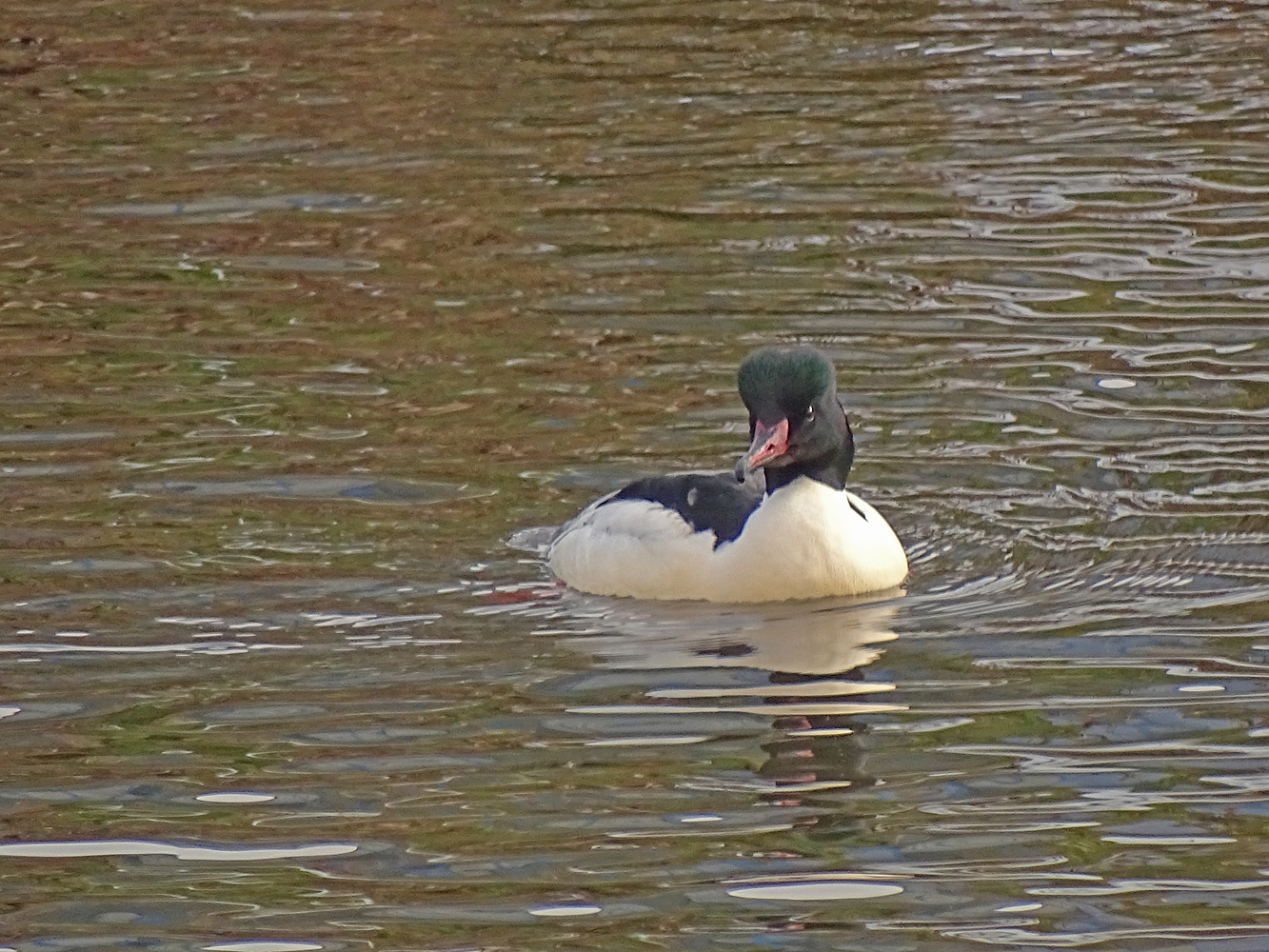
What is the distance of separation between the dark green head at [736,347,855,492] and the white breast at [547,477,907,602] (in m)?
0.17

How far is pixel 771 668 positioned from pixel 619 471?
2.52m

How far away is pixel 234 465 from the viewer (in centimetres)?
1199

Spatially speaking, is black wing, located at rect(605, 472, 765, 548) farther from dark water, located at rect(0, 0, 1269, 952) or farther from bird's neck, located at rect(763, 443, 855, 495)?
dark water, located at rect(0, 0, 1269, 952)

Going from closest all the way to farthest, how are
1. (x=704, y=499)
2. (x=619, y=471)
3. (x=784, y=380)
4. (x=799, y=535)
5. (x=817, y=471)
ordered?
(x=784, y=380)
(x=799, y=535)
(x=817, y=471)
(x=704, y=499)
(x=619, y=471)

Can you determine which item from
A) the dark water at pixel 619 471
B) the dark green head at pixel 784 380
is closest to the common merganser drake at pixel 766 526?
the dark green head at pixel 784 380

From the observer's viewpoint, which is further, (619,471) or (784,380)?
(619,471)

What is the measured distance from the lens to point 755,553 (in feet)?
34.2

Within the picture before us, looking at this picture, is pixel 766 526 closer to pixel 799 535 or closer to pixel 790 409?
pixel 799 535

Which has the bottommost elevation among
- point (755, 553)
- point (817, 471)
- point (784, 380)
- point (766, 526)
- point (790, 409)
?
point (755, 553)

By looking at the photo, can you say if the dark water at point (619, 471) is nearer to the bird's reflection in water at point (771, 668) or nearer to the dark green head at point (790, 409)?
the bird's reflection in water at point (771, 668)

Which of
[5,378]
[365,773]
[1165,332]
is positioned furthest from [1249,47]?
[365,773]

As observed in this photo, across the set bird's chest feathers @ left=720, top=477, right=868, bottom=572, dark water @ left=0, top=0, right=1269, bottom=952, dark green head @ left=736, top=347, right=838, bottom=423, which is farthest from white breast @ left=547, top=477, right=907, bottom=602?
dark green head @ left=736, top=347, right=838, bottom=423

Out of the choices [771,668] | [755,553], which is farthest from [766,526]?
[771,668]

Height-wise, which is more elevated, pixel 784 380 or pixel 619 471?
pixel 784 380
